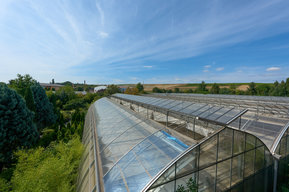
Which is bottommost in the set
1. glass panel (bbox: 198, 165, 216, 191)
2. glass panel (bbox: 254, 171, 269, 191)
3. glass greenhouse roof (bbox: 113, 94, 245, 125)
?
glass panel (bbox: 254, 171, 269, 191)

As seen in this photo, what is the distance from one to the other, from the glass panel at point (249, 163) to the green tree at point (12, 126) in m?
18.2

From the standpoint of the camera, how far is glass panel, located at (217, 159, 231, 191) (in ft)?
15.3

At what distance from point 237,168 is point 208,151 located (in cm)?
237

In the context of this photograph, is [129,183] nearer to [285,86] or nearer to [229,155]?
[229,155]

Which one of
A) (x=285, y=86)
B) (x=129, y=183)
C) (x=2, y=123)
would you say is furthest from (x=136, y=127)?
(x=285, y=86)

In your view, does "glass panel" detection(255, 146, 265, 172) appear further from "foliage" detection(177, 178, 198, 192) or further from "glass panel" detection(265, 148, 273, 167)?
"foliage" detection(177, 178, 198, 192)

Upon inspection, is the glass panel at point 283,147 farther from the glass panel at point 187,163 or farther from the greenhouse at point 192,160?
the glass panel at point 187,163

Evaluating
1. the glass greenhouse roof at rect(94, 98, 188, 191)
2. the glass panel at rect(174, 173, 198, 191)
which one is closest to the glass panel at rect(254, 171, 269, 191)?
the glass panel at rect(174, 173, 198, 191)

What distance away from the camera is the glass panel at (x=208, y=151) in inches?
159

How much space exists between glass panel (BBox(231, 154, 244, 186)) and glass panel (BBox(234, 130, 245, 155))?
308 mm

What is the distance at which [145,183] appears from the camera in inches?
137

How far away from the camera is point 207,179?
434 cm

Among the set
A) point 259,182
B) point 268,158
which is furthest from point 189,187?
point 268,158

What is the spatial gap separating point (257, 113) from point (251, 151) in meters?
7.73
